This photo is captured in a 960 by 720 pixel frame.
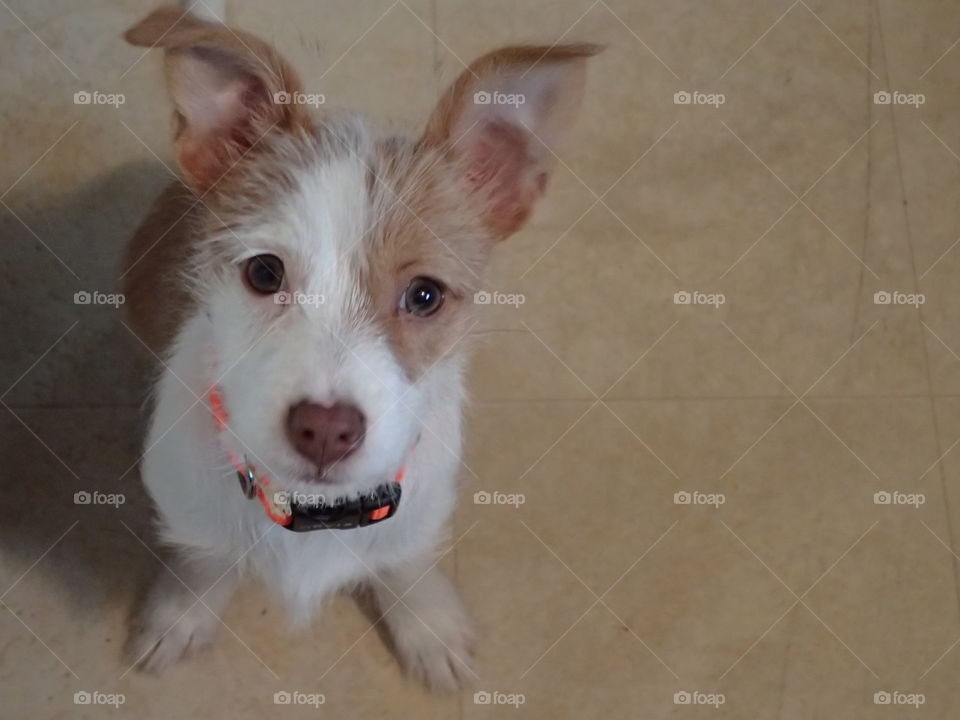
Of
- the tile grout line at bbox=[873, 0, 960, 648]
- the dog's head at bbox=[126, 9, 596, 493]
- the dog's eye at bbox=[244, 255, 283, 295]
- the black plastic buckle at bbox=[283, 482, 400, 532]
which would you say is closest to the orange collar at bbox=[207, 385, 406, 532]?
the black plastic buckle at bbox=[283, 482, 400, 532]

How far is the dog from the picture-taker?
1.50 m

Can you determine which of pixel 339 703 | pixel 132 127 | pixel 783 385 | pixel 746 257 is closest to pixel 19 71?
pixel 132 127

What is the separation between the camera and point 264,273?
1.59m

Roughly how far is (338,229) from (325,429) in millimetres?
378

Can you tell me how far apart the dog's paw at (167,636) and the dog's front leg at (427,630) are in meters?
0.52

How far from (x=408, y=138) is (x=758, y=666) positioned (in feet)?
6.54

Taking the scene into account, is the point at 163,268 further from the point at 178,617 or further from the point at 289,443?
the point at 178,617

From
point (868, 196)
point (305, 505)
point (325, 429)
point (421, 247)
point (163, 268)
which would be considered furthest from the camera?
point (868, 196)

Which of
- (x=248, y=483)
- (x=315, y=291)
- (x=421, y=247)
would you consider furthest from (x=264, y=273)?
(x=248, y=483)

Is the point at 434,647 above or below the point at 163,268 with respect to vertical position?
below

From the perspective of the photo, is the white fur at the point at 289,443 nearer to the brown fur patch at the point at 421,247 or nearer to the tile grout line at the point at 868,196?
the brown fur patch at the point at 421,247

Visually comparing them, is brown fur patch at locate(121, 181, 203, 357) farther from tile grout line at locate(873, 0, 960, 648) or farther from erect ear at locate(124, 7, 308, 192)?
tile grout line at locate(873, 0, 960, 648)

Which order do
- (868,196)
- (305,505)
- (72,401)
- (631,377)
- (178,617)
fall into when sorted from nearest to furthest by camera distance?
1. (305,505)
2. (178,617)
3. (72,401)
4. (631,377)
5. (868,196)

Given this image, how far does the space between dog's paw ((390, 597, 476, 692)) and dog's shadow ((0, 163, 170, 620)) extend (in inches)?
31.7
